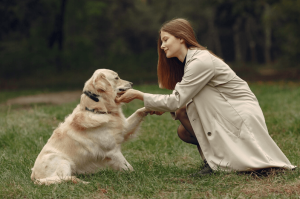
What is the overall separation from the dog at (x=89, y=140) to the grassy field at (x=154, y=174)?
0.48ft

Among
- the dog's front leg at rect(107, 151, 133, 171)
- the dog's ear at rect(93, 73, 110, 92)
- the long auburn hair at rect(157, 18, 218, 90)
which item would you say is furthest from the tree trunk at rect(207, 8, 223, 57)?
the dog's front leg at rect(107, 151, 133, 171)

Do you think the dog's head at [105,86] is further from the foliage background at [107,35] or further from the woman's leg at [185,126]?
the foliage background at [107,35]

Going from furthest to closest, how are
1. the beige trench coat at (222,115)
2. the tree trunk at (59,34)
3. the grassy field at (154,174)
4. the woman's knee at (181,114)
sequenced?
the tree trunk at (59,34)
the woman's knee at (181,114)
the beige trench coat at (222,115)
the grassy field at (154,174)

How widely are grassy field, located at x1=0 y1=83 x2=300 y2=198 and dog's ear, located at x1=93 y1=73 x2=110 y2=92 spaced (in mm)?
927

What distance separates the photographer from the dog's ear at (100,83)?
3.73m

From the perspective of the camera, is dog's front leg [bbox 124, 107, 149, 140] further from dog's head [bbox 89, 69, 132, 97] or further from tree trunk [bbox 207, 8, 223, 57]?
tree trunk [bbox 207, 8, 223, 57]

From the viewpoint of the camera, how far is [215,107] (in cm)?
347

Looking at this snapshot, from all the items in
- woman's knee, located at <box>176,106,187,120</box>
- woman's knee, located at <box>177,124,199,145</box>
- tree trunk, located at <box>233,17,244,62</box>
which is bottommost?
tree trunk, located at <box>233,17,244,62</box>

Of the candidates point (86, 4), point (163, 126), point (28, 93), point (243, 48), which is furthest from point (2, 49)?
point (243, 48)

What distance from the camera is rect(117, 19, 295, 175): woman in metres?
3.35

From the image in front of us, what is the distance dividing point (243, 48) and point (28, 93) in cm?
3052

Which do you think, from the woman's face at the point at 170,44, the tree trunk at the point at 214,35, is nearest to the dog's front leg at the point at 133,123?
the woman's face at the point at 170,44

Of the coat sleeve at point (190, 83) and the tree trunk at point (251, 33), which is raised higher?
the coat sleeve at point (190, 83)

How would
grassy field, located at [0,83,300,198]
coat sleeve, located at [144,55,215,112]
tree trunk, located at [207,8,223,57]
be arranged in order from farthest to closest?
1. tree trunk, located at [207,8,223,57]
2. coat sleeve, located at [144,55,215,112]
3. grassy field, located at [0,83,300,198]
